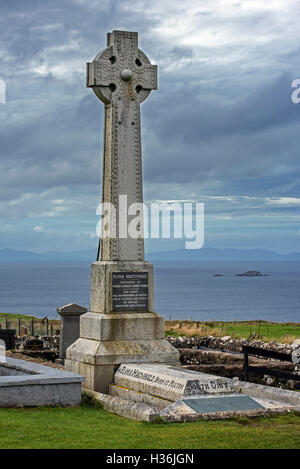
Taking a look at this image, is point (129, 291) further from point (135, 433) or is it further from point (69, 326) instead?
point (69, 326)

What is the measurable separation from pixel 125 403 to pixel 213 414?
1682 mm

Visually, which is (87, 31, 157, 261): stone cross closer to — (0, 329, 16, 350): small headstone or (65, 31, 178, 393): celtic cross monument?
(65, 31, 178, 393): celtic cross monument

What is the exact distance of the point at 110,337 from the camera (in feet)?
48.0

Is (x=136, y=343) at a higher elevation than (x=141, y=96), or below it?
below

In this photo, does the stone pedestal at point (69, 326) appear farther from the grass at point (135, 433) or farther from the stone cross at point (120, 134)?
the grass at point (135, 433)

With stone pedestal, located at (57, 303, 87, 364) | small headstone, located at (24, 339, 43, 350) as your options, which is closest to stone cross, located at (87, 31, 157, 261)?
stone pedestal, located at (57, 303, 87, 364)

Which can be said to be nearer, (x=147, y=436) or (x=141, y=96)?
(x=147, y=436)

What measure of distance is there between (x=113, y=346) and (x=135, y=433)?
446 centimetres

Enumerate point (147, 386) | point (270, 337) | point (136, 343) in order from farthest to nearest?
point (270, 337) < point (136, 343) < point (147, 386)

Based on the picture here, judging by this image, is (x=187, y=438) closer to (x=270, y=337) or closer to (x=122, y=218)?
(x=122, y=218)

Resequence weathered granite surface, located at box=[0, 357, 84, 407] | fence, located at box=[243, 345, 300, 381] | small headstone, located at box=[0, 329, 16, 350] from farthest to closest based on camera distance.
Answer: small headstone, located at box=[0, 329, 16, 350] → fence, located at box=[243, 345, 300, 381] → weathered granite surface, located at box=[0, 357, 84, 407]

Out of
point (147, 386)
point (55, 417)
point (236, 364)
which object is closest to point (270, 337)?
point (236, 364)

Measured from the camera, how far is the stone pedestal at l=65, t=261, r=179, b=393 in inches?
564

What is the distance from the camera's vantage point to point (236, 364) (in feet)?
60.6
